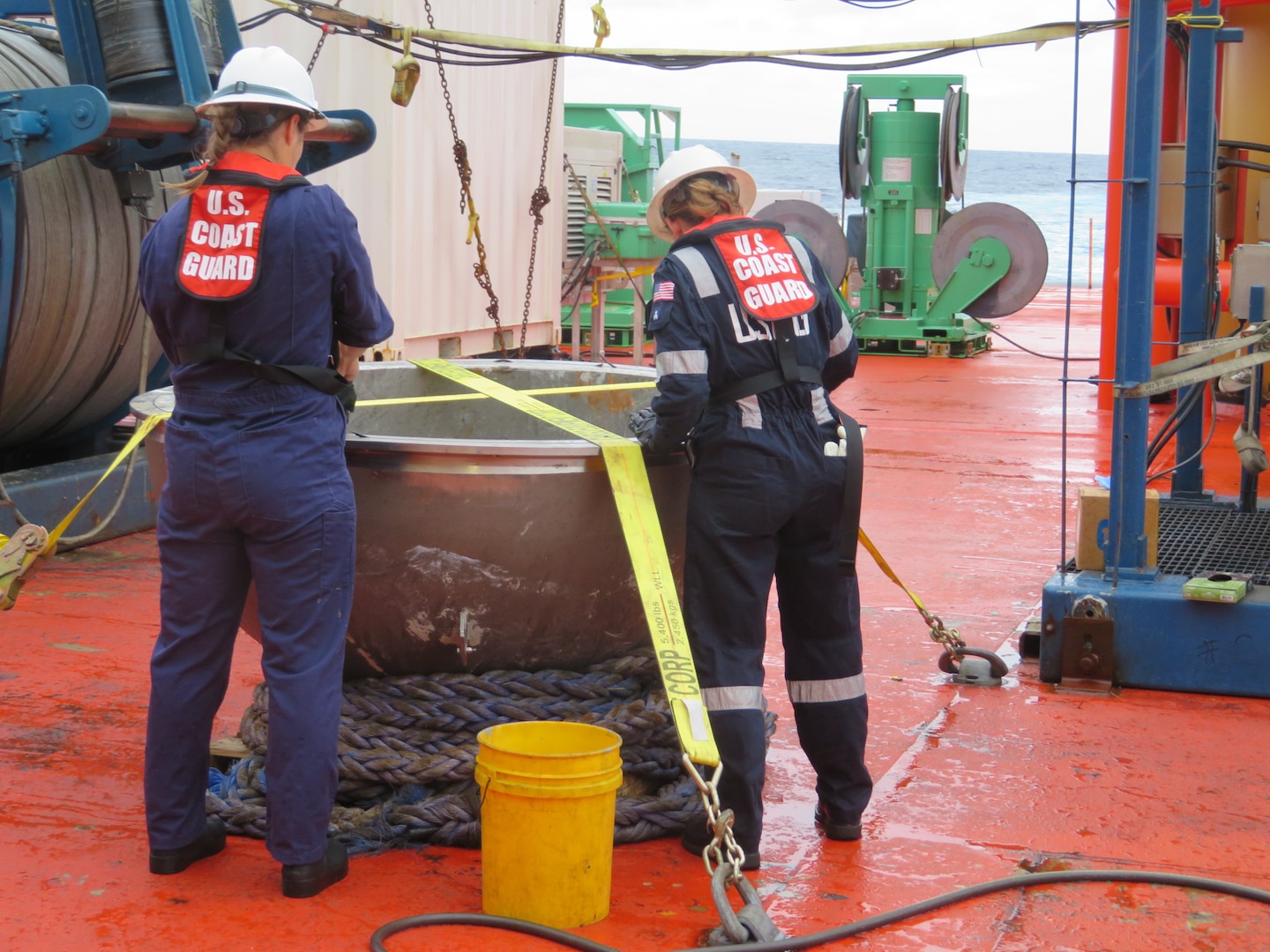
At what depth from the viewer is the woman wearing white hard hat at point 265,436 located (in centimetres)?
306

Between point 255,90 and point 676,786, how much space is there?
204 centimetres

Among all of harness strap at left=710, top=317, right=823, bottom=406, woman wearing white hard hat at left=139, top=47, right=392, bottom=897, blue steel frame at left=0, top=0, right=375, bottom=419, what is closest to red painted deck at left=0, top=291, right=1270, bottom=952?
woman wearing white hard hat at left=139, top=47, right=392, bottom=897

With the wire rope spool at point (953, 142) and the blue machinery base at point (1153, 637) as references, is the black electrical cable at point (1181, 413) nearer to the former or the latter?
the blue machinery base at point (1153, 637)

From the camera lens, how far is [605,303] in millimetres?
15477

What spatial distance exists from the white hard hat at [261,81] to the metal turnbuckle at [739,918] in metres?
Result: 1.89

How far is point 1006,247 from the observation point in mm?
12266

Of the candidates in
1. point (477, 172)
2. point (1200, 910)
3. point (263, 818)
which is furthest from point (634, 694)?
point (477, 172)

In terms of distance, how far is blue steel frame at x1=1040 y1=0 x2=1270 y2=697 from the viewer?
15.1 feet

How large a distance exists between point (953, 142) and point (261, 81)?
38.5ft

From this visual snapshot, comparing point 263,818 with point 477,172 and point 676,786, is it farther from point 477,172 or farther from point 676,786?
point 477,172

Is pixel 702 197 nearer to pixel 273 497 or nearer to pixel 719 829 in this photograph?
pixel 273 497

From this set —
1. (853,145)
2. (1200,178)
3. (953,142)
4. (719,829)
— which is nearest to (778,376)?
(719,829)

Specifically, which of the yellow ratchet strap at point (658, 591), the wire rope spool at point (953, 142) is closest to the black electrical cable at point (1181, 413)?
the yellow ratchet strap at point (658, 591)

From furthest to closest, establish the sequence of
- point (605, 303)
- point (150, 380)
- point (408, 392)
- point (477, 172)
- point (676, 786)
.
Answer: point (605, 303)
point (477, 172)
point (150, 380)
point (408, 392)
point (676, 786)
